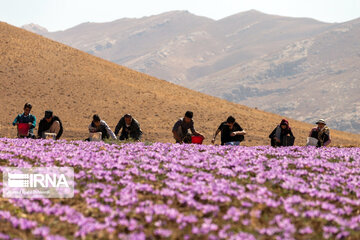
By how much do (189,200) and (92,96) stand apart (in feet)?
160

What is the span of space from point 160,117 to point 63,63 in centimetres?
1963

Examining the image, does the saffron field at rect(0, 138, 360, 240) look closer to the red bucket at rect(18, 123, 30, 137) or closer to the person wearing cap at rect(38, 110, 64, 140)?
the person wearing cap at rect(38, 110, 64, 140)

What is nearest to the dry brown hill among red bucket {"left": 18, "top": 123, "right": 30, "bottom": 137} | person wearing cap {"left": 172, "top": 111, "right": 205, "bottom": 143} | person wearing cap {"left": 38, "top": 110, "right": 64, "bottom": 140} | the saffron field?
red bucket {"left": 18, "top": 123, "right": 30, "bottom": 137}

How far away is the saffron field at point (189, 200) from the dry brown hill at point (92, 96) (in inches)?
1244

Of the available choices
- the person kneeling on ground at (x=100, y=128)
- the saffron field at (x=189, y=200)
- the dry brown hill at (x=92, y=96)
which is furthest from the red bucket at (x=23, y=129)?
the dry brown hill at (x=92, y=96)

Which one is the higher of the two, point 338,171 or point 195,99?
point 195,99

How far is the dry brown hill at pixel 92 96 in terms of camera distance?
1881 inches

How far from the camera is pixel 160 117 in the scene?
50.4m

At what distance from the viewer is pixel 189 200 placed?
7090 mm

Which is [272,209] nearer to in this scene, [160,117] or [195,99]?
[160,117]

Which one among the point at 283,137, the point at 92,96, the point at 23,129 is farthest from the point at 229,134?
the point at 92,96

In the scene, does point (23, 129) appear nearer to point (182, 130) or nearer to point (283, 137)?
point (182, 130)

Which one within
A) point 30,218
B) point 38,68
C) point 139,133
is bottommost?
point 30,218

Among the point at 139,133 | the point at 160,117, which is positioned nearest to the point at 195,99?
the point at 160,117
